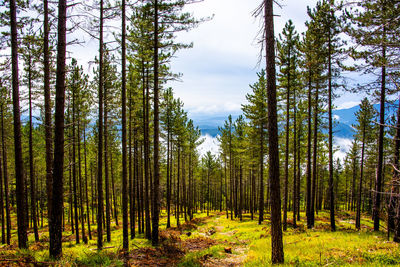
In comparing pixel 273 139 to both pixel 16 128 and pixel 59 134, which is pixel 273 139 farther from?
pixel 16 128

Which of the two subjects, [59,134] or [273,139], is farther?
[273,139]

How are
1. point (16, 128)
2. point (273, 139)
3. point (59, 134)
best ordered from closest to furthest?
point (59, 134) < point (273, 139) < point (16, 128)

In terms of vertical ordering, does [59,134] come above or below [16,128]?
below

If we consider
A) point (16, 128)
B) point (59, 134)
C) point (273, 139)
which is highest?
point (16, 128)

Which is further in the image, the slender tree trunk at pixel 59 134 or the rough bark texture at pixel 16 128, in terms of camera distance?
the rough bark texture at pixel 16 128

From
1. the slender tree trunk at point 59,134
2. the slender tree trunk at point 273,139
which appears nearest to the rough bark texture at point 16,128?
the slender tree trunk at point 59,134

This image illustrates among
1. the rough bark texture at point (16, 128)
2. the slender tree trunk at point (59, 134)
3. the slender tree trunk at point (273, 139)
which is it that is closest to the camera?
the slender tree trunk at point (59, 134)

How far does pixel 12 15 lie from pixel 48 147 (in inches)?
228

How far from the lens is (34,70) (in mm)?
Result: 15242

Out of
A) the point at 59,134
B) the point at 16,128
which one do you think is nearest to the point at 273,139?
the point at 59,134

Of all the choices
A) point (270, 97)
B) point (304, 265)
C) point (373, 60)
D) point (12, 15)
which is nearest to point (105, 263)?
point (304, 265)

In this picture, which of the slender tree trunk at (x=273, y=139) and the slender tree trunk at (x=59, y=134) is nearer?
the slender tree trunk at (x=59, y=134)

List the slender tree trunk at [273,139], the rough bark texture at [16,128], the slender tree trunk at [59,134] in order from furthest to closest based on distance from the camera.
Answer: the rough bark texture at [16,128] < the slender tree trunk at [273,139] < the slender tree trunk at [59,134]

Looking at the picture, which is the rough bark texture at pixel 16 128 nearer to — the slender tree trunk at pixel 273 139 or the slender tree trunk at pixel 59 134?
the slender tree trunk at pixel 59 134
